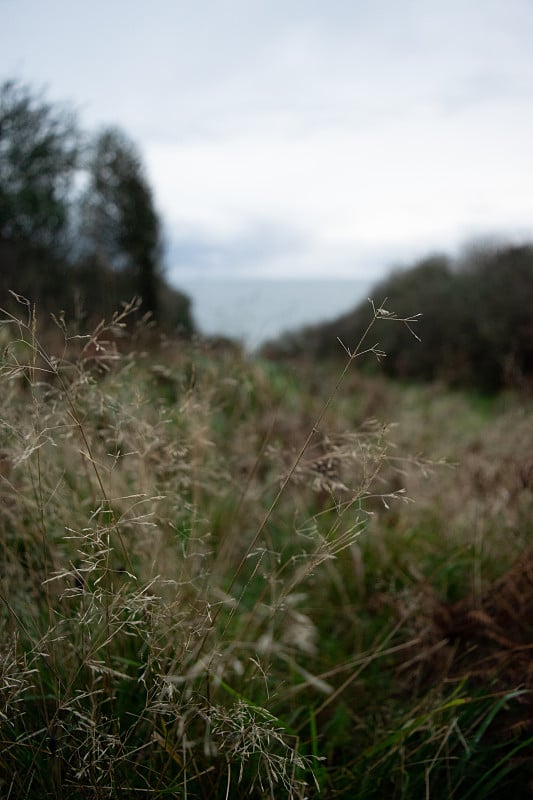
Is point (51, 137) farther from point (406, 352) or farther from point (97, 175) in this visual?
point (406, 352)

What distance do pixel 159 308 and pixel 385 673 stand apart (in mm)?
11714

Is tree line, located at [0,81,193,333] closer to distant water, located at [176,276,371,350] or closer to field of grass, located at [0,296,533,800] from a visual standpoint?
distant water, located at [176,276,371,350]

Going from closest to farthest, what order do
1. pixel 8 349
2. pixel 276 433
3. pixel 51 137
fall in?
1. pixel 8 349
2. pixel 276 433
3. pixel 51 137

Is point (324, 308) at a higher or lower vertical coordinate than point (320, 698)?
higher

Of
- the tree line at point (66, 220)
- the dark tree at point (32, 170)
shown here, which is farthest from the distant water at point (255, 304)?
the dark tree at point (32, 170)

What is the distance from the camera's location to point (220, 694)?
161cm

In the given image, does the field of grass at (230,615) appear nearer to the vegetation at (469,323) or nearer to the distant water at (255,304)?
the distant water at (255,304)

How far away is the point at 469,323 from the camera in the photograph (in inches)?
456

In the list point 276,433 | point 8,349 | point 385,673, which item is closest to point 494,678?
point 385,673

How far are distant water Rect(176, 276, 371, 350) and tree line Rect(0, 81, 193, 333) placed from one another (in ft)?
1.71

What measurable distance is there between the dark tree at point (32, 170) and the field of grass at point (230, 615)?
25.0 feet

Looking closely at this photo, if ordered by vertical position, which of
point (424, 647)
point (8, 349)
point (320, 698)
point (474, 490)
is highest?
point (8, 349)

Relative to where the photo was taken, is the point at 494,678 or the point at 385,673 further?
the point at 385,673

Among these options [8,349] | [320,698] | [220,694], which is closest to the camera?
[8,349]
